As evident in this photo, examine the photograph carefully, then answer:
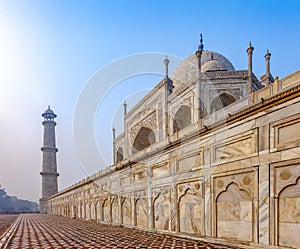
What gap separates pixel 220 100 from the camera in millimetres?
12828

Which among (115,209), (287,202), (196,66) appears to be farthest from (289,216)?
(196,66)

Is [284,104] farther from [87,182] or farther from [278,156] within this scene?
[87,182]

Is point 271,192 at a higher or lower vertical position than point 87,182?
higher

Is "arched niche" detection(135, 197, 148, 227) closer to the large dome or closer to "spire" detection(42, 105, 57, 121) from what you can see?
the large dome

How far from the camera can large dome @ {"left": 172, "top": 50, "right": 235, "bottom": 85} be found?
16.0 metres

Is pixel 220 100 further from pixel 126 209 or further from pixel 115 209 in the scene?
pixel 115 209

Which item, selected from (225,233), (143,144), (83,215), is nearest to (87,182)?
(83,215)

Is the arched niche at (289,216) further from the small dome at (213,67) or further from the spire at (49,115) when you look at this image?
the spire at (49,115)

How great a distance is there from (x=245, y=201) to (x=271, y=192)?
654 mm

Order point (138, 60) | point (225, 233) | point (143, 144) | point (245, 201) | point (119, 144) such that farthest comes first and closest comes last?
point (119, 144) → point (143, 144) → point (138, 60) → point (225, 233) → point (245, 201)

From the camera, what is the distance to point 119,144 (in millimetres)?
20969

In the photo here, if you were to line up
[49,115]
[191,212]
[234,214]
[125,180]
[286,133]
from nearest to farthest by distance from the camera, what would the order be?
[286,133]
[234,214]
[191,212]
[125,180]
[49,115]

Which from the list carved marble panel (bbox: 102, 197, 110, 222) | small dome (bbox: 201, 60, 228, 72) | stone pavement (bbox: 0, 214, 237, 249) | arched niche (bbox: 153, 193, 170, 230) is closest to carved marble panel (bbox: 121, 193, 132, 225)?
stone pavement (bbox: 0, 214, 237, 249)

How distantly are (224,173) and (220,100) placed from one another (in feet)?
26.3
